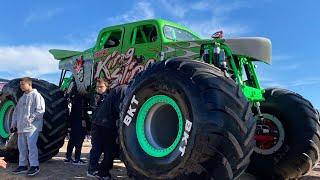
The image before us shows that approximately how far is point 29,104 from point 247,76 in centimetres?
376

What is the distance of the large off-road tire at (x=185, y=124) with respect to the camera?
5.00 meters

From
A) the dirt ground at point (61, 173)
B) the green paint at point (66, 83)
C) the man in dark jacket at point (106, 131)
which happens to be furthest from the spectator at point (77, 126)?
the man in dark jacket at point (106, 131)

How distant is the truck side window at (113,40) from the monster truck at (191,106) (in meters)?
0.02

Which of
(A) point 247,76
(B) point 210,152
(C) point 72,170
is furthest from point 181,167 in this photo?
(C) point 72,170

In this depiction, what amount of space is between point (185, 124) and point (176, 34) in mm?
4014

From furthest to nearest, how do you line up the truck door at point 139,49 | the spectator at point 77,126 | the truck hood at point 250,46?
the spectator at point 77,126, the truck door at point 139,49, the truck hood at point 250,46

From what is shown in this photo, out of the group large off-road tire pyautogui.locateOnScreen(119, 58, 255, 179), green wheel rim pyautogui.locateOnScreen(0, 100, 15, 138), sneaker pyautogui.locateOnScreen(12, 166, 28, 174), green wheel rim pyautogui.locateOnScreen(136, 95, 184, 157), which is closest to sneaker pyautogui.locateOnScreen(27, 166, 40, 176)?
sneaker pyautogui.locateOnScreen(12, 166, 28, 174)

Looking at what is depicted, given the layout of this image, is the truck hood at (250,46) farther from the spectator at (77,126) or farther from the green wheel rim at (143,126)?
the spectator at (77,126)

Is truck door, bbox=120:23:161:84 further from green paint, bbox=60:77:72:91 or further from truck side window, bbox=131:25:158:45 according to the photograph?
green paint, bbox=60:77:72:91

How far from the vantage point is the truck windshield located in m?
8.84

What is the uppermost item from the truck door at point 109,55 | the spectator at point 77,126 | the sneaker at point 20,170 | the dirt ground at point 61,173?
the truck door at point 109,55

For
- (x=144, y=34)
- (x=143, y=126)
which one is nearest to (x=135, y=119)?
(x=143, y=126)

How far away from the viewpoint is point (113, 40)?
975 centimetres

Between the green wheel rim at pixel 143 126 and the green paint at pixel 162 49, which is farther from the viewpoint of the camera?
the green paint at pixel 162 49
